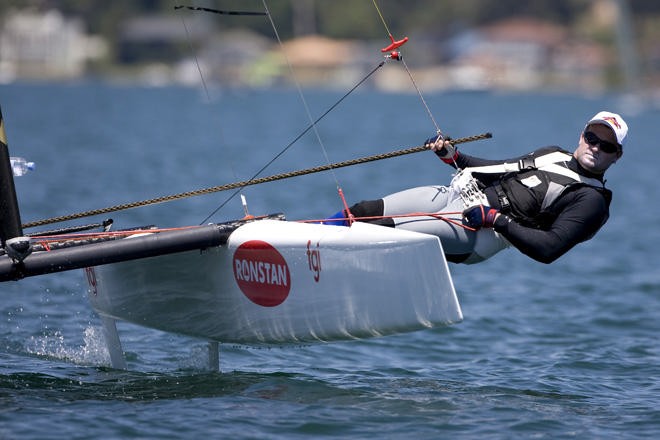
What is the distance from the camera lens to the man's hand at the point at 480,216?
17.8 feet

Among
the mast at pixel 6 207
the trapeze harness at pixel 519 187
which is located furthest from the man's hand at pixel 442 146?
the mast at pixel 6 207

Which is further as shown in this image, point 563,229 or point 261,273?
point 261,273

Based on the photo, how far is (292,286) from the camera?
5734mm

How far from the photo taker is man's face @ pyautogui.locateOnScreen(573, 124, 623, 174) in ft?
18.2

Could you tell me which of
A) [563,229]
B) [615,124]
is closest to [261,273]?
[563,229]

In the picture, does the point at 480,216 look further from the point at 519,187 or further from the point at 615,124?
the point at 615,124

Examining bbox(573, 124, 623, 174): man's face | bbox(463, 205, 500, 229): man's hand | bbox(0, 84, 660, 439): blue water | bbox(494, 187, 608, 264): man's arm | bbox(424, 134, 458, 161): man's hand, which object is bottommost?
bbox(0, 84, 660, 439): blue water

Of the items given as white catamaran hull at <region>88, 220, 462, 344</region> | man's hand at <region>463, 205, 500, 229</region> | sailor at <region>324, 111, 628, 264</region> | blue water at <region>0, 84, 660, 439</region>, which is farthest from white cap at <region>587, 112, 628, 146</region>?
blue water at <region>0, 84, 660, 439</region>

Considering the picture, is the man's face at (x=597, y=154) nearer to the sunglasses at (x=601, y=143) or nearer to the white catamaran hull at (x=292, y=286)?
the sunglasses at (x=601, y=143)

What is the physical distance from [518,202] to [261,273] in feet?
4.35

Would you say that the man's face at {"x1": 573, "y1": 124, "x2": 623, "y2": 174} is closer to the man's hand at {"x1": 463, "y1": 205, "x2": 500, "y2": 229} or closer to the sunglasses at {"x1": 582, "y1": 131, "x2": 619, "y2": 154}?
the sunglasses at {"x1": 582, "y1": 131, "x2": 619, "y2": 154}

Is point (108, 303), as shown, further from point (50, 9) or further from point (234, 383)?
point (50, 9)

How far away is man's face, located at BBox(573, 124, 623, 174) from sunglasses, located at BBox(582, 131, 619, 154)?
0.03 ft

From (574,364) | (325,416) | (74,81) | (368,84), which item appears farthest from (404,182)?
(368,84)
